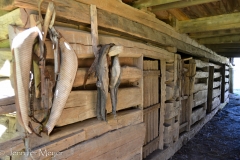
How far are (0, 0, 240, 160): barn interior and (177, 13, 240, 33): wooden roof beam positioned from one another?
0.05 feet

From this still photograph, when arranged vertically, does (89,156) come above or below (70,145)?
below

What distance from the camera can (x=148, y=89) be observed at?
2.95 meters

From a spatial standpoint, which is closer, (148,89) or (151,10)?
(151,10)

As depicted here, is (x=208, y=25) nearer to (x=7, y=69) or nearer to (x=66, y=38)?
(x=66, y=38)

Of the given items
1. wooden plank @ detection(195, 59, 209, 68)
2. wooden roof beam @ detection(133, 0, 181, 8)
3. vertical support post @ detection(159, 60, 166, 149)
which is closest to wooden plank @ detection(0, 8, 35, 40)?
wooden roof beam @ detection(133, 0, 181, 8)

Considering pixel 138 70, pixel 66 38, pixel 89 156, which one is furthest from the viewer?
pixel 138 70

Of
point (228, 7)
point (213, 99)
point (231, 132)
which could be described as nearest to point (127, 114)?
point (228, 7)

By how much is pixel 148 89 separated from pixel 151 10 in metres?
1.18

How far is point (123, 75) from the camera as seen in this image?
2.05 meters

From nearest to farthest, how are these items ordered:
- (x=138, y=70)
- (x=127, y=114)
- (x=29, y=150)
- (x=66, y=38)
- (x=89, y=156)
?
(x=29, y=150) < (x=66, y=38) < (x=89, y=156) < (x=127, y=114) < (x=138, y=70)

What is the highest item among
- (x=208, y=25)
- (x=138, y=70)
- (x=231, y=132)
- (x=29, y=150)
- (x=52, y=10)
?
(x=208, y=25)

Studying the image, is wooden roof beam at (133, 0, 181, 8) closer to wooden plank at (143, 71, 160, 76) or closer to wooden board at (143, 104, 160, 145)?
wooden plank at (143, 71, 160, 76)

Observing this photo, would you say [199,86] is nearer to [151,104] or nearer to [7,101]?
[151,104]

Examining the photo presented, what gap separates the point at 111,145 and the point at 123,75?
0.74 meters
